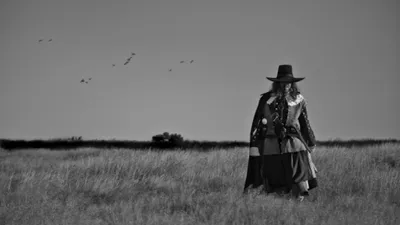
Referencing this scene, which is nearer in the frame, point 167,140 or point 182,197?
point 182,197

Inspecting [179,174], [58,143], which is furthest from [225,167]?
[58,143]

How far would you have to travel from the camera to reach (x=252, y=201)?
24.6 ft

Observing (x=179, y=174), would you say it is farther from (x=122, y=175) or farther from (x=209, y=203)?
(x=209, y=203)

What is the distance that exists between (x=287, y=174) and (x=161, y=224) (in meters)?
2.74

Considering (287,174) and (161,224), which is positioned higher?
(287,174)

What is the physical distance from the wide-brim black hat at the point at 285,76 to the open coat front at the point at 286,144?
265 mm

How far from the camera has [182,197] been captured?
7820 millimetres

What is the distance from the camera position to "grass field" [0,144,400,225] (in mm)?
6430

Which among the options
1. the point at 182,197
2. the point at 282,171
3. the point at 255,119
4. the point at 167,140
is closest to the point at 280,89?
the point at 255,119

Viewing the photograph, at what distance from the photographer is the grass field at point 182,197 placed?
643cm

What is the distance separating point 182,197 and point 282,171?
1.66 metres

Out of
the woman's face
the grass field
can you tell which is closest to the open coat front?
the woman's face

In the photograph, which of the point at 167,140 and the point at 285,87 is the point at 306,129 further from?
the point at 167,140

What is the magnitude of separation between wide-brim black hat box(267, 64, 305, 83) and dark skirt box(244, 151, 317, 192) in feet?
3.80
